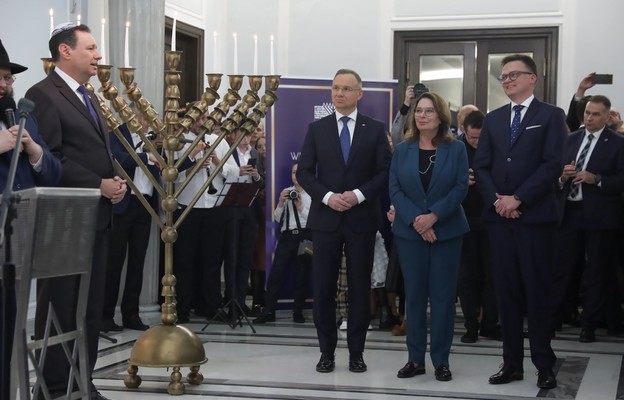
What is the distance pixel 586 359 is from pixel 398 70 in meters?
→ 4.34

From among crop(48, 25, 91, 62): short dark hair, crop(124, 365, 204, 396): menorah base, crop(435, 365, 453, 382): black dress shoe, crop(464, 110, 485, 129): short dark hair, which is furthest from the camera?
crop(464, 110, 485, 129): short dark hair

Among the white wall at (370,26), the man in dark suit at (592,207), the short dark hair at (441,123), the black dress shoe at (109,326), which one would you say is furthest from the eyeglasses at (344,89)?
the white wall at (370,26)

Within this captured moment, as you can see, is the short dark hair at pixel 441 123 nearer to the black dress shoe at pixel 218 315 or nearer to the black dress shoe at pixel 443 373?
the black dress shoe at pixel 443 373

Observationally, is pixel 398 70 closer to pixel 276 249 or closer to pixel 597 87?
pixel 597 87

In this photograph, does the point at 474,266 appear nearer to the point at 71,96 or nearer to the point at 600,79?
the point at 600,79

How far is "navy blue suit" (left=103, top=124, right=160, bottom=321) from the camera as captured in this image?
6.49 meters

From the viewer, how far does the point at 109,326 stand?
6.43 meters

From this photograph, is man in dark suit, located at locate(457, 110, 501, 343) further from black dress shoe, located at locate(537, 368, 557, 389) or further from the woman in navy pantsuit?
black dress shoe, located at locate(537, 368, 557, 389)

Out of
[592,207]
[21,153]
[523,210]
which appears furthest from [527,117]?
[21,153]

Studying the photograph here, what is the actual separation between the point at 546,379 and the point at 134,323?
300 centimetres

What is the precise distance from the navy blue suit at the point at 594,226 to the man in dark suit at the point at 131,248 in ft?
9.16

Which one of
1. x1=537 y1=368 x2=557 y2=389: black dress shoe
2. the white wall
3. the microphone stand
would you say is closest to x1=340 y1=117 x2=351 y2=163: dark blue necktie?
x1=537 y1=368 x2=557 y2=389: black dress shoe

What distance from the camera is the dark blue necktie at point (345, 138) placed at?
17.4 ft

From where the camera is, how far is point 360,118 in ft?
17.5
